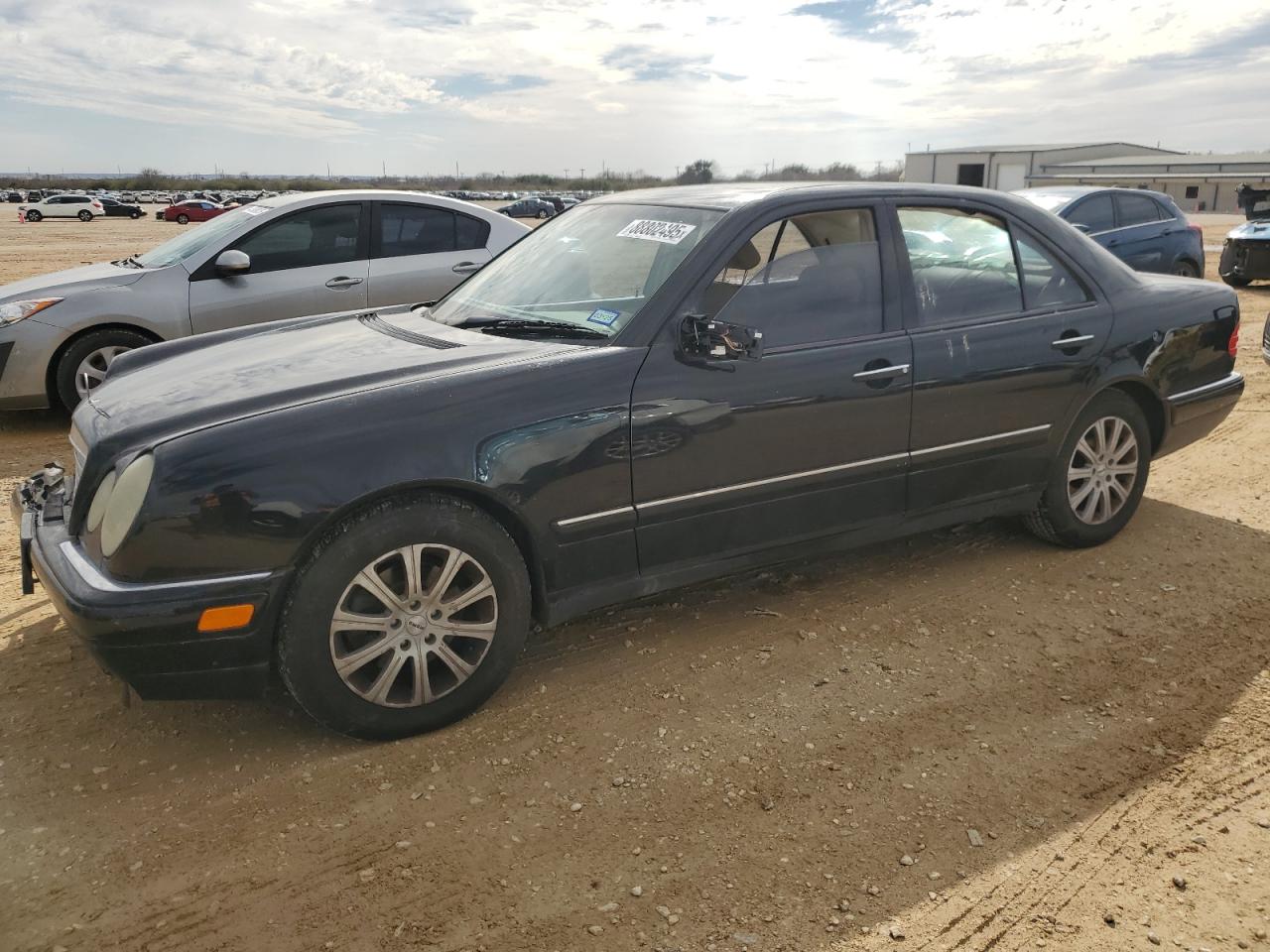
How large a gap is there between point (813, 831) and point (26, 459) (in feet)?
18.7

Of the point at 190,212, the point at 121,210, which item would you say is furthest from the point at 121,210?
the point at 190,212

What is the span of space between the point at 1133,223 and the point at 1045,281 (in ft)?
26.5

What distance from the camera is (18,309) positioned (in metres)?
6.67

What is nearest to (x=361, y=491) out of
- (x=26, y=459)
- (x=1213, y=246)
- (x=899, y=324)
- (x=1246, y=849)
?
(x=899, y=324)

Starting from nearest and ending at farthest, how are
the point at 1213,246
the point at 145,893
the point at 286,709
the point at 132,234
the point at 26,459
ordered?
the point at 145,893 → the point at 286,709 → the point at 26,459 → the point at 1213,246 → the point at 132,234

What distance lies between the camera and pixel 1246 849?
8.81ft

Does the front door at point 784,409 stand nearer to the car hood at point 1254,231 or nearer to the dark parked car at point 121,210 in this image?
the car hood at point 1254,231

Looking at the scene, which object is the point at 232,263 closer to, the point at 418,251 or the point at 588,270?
the point at 418,251

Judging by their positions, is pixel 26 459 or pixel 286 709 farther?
pixel 26 459

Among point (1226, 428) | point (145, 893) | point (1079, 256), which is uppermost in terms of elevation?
point (1079, 256)

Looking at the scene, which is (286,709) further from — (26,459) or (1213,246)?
(1213,246)

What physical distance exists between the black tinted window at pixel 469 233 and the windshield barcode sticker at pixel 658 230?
13.1 feet

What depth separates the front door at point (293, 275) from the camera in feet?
22.8

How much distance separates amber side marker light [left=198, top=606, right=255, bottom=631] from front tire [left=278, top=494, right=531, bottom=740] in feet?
0.36
